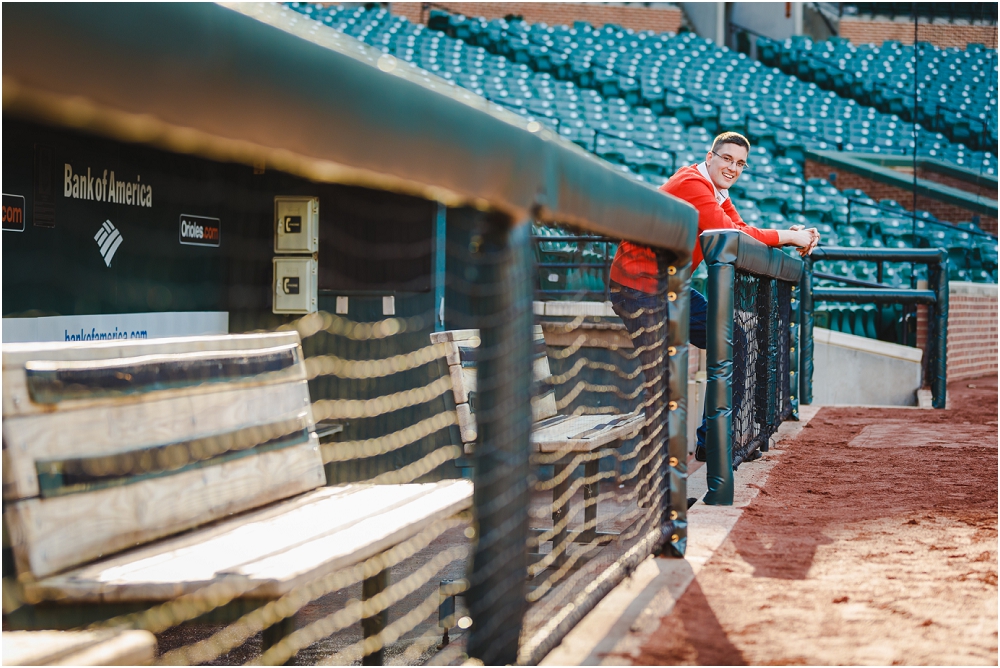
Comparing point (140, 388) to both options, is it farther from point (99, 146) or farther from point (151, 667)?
point (99, 146)

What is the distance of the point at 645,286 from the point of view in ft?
12.0

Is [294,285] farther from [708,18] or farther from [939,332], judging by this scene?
[708,18]

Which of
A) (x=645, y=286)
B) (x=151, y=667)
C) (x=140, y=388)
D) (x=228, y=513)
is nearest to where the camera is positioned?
(x=140, y=388)

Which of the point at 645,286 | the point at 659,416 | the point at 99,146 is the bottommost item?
the point at 659,416

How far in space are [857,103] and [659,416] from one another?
19.7 metres

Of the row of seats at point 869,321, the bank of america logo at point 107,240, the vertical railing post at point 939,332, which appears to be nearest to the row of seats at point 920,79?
the row of seats at point 869,321

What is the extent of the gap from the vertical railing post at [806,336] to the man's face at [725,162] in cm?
315

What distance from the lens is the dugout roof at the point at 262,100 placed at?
3.14ft

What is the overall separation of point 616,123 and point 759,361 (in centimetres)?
1220

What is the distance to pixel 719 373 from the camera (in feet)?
11.8

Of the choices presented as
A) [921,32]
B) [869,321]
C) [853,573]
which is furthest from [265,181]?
[921,32]

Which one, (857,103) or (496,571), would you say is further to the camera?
(857,103)

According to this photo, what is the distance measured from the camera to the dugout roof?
96 centimetres

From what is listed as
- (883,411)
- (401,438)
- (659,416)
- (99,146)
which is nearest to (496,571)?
(659,416)
